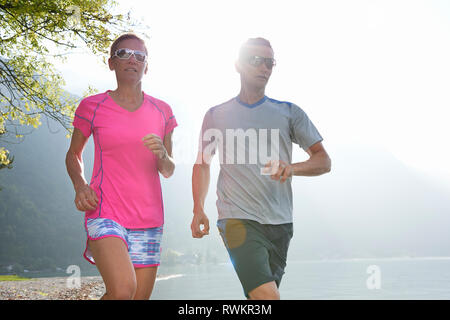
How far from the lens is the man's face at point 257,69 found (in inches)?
190

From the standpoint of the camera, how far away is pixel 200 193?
4777 mm

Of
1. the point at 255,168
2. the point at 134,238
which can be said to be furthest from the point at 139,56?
the point at 134,238

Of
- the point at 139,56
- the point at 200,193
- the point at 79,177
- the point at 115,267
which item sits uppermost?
the point at 139,56

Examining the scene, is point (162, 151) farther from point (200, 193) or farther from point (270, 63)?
point (270, 63)

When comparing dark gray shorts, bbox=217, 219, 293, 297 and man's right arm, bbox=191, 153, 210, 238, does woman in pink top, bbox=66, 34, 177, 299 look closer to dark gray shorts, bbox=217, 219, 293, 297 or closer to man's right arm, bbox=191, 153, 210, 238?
man's right arm, bbox=191, 153, 210, 238

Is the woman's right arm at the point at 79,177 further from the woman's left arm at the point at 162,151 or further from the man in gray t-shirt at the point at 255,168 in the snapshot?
the man in gray t-shirt at the point at 255,168

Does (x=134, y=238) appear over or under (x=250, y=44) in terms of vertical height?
under

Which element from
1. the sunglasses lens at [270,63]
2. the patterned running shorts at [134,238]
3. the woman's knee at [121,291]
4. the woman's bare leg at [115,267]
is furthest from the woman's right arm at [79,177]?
the sunglasses lens at [270,63]

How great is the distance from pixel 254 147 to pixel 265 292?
4.60ft

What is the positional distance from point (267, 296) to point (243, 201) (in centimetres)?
90

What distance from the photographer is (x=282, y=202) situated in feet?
14.3

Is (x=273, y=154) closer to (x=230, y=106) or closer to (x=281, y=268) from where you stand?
(x=230, y=106)

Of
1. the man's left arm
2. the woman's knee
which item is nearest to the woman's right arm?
the woman's knee
